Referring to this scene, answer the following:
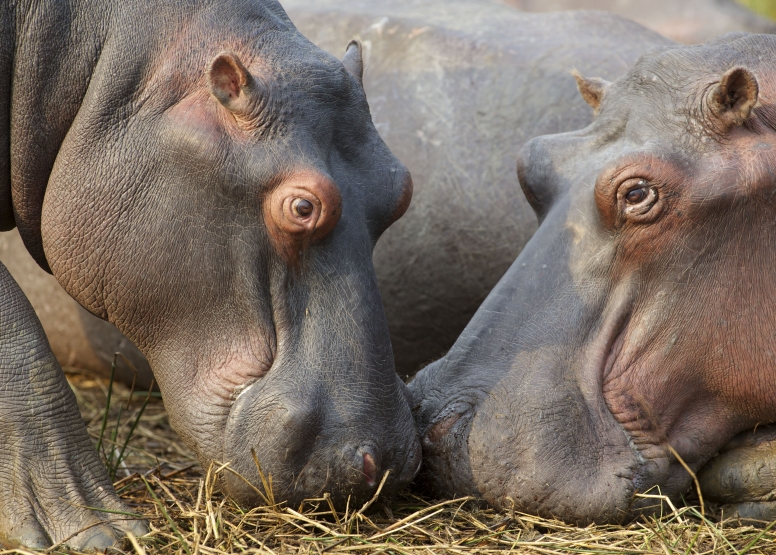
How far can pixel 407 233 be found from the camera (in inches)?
180

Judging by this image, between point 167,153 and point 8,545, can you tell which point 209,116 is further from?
point 8,545

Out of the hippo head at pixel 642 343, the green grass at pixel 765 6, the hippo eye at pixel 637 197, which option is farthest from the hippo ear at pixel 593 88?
the green grass at pixel 765 6

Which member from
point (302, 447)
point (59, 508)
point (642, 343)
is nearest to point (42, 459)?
point (59, 508)

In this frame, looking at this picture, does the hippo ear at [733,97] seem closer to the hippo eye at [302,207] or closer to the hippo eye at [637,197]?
the hippo eye at [637,197]

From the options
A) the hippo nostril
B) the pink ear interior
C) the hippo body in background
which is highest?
the pink ear interior

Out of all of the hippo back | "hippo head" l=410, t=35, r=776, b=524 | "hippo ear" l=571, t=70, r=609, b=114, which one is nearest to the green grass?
the hippo back

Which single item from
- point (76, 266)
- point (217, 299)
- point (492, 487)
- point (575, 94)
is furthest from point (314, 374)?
point (575, 94)

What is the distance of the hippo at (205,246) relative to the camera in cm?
289

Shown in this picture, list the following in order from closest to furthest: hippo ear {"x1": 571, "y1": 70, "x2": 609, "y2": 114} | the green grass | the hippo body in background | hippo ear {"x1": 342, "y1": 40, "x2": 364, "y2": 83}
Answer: hippo ear {"x1": 342, "y1": 40, "x2": 364, "y2": 83} < hippo ear {"x1": 571, "y1": 70, "x2": 609, "y2": 114} < the hippo body in background < the green grass

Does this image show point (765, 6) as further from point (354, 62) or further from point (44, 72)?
point (44, 72)

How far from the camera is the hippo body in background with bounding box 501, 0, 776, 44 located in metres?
7.52

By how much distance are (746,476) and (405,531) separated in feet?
3.55

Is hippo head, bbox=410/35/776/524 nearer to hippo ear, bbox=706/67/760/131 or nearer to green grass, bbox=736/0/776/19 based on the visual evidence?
hippo ear, bbox=706/67/760/131

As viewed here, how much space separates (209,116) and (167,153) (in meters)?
0.17
